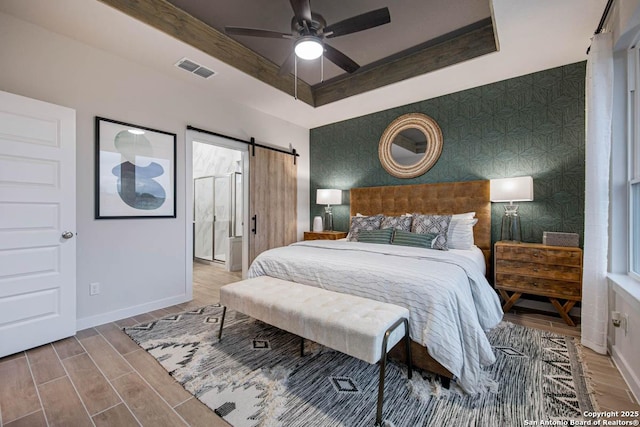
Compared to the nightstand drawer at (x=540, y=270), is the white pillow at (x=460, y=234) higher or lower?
higher

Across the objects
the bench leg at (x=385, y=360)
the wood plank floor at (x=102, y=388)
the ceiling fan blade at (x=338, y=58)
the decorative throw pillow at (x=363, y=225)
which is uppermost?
the ceiling fan blade at (x=338, y=58)

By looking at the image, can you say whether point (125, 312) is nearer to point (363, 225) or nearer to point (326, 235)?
point (326, 235)

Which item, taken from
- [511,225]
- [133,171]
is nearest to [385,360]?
[511,225]

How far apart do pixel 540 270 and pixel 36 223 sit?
469 cm

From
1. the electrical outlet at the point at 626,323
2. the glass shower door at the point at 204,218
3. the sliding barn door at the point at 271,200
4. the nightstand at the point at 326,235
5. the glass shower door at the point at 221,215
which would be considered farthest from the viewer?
the glass shower door at the point at 204,218

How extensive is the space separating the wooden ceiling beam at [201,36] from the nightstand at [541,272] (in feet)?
11.3

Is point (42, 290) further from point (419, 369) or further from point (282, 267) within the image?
point (419, 369)

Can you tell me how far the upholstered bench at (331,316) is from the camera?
59.1 inches

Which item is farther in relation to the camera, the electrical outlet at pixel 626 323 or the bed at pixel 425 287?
the electrical outlet at pixel 626 323

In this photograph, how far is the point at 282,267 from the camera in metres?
2.62

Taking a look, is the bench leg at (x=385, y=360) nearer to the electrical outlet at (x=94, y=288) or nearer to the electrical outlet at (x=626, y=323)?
the electrical outlet at (x=626, y=323)

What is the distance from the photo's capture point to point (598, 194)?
2193 millimetres

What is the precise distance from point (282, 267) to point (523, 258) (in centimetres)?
253

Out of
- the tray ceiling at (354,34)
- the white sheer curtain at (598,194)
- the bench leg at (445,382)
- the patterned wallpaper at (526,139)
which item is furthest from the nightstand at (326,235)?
the white sheer curtain at (598,194)
